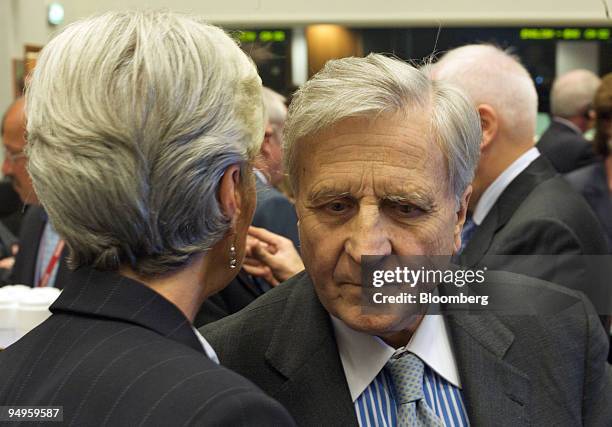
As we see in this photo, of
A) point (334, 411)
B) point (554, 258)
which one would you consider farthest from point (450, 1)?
point (334, 411)

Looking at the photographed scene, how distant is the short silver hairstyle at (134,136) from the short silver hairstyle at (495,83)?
222 centimetres

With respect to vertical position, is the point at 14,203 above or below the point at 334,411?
below

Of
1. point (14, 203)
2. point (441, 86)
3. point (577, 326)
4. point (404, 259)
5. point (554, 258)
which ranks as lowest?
point (14, 203)

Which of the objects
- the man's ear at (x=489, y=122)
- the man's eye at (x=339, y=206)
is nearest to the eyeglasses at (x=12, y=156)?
the man's ear at (x=489, y=122)

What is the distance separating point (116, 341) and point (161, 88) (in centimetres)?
38

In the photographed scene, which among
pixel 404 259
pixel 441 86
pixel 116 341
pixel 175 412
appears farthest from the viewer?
pixel 441 86

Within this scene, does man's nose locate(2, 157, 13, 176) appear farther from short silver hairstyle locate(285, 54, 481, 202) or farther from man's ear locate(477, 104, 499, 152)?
short silver hairstyle locate(285, 54, 481, 202)

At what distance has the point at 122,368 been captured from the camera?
4.31 ft

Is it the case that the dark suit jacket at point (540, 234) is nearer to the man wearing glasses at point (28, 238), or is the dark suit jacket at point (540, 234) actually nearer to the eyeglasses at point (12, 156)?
the man wearing glasses at point (28, 238)

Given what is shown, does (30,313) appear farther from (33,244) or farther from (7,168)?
(7,168)

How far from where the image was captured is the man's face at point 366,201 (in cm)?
178

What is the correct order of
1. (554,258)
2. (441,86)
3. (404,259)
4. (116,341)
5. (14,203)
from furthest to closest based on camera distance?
(14,203) → (554,258) → (441,86) → (404,259) → (116,341)

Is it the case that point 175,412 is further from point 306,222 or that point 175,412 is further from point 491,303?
point 491,303

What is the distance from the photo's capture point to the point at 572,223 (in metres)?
3.15
